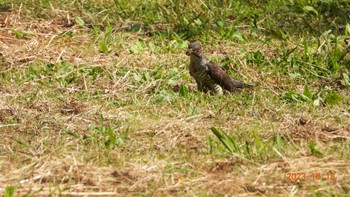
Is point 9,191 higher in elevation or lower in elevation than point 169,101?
higher

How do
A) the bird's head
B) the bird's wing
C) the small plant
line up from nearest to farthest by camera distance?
the small plant, the bird's wing, the bird's head

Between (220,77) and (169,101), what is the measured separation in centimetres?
77

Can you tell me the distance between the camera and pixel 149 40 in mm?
9047

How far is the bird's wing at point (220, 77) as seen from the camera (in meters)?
7.65

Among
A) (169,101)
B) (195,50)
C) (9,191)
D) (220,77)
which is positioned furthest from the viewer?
(195,50)

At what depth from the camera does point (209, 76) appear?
7.77 metres

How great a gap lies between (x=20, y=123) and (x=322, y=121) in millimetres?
2262

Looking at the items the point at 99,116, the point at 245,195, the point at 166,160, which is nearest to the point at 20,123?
the point at 99,116

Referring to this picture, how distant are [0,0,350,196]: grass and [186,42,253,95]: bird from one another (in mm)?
157
